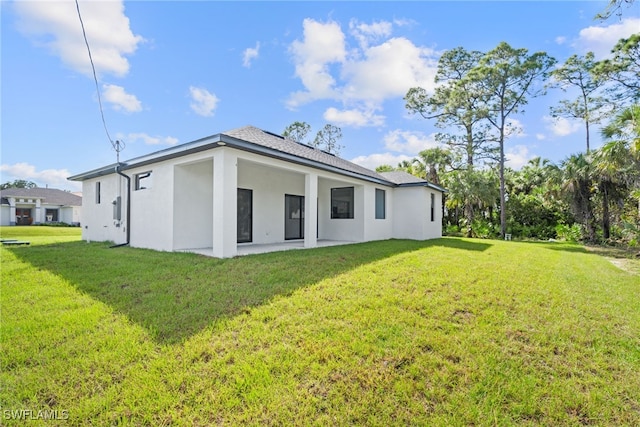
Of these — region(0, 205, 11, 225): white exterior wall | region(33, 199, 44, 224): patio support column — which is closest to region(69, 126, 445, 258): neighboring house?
region(33, 199, 44, 224): patio support column

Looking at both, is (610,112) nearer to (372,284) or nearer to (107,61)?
(372,284)

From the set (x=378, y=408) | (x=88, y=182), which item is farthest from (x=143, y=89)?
(x=378, y=408)

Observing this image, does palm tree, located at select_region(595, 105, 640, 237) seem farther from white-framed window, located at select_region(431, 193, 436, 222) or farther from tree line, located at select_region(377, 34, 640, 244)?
white-framed window, located at select_region(431, 193, 436, 222)

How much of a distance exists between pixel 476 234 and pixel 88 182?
2071cm

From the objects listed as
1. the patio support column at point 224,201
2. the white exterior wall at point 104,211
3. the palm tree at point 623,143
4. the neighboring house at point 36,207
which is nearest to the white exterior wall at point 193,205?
the patio support column at point 224,201

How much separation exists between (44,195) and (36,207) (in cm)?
209

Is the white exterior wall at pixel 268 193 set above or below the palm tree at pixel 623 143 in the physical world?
below

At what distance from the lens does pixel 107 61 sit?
30.8 ft

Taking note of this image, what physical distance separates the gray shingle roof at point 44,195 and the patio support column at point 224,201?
1466 inches

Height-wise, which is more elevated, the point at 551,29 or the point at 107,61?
the point at 551,29

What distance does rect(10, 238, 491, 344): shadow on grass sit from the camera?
4027 millimetres

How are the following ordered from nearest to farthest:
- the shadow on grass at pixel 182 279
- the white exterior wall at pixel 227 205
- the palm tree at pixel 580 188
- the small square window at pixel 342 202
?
the shadow on grass at pixel 182 279
the white exterior wall at pixel 227 205
the small square window at pixel 342 202
the palm tree at pixel 580 188

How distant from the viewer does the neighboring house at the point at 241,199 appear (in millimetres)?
7922

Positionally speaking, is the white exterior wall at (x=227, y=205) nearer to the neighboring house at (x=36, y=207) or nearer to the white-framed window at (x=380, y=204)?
the white-framed window at (x=380, y=204)
